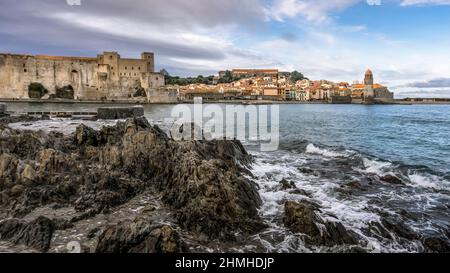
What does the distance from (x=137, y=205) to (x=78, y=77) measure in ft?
189

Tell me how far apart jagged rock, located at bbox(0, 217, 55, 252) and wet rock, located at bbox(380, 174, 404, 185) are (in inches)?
342

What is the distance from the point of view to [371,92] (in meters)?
100

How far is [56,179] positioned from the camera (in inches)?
297

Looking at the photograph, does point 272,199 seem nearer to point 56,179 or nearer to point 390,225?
point 390,225

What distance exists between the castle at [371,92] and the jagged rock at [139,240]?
101515 millimetres

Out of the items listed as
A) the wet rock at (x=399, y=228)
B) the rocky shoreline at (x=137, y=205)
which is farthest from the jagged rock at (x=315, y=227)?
the wet rock at (x=399, y=228)

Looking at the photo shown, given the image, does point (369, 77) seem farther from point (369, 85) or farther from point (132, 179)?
point (132, 179)

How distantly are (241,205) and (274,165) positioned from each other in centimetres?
536

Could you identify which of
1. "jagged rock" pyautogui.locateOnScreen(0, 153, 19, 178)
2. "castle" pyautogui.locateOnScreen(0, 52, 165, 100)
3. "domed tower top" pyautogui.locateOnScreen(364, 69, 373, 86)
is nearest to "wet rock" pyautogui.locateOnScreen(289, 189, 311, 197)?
"jagged rock" pyautogui.locateOnScreen(0, 153, 19, 178)

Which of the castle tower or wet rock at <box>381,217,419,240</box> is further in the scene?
the castle tower

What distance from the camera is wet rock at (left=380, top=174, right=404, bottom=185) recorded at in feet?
32.2

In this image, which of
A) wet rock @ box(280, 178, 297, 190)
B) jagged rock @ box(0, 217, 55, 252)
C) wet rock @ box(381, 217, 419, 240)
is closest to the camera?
jagged rock @ box(0, 217, 55, 252)

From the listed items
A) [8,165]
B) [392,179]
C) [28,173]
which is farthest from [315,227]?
[8,165]

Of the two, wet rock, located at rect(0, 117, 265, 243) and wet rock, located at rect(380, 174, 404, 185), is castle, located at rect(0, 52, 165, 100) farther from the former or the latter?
wet rock, located at rect(380, 174, 404, 185)
